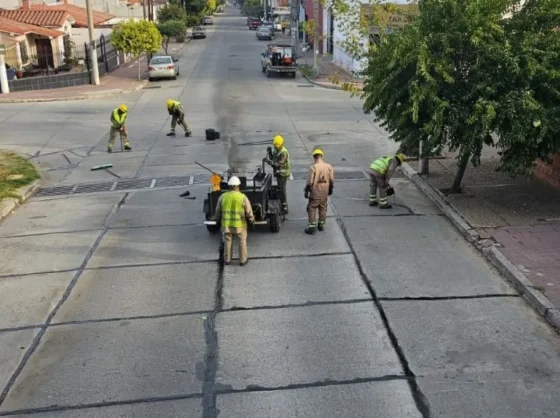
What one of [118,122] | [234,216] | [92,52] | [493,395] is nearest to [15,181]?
[118,122]

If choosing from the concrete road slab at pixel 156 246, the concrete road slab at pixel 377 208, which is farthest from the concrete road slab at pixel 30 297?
the concrete road slab at pixel 377 208

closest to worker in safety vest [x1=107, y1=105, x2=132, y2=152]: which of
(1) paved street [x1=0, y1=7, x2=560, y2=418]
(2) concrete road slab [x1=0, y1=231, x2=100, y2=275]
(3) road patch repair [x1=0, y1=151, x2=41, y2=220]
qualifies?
(3) road patch repair [x1=0, y1=151, x2=41, y2=220]

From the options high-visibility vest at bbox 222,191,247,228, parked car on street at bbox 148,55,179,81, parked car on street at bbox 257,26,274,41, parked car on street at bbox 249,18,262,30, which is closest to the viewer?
high-visibility vest at bbox 222,191,247,228

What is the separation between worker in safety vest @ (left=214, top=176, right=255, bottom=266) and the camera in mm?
9312

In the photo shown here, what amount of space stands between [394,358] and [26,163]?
532 inches

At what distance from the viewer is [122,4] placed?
7019cm

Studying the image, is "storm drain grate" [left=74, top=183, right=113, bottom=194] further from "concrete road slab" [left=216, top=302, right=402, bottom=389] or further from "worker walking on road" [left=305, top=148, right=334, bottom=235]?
"concrete road slab" [left=216, top=302, right=402, bottom=389]

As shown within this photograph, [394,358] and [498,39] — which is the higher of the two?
[498,39]

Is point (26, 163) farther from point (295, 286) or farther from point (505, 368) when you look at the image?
point (505, 368)

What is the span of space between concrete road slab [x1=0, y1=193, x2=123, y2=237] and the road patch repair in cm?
25

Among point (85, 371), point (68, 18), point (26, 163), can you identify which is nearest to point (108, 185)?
point (26, 163)

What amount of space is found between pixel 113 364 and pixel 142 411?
1026mm

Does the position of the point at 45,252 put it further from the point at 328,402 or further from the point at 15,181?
the point at 328,402

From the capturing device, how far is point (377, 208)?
1239 centimetres
